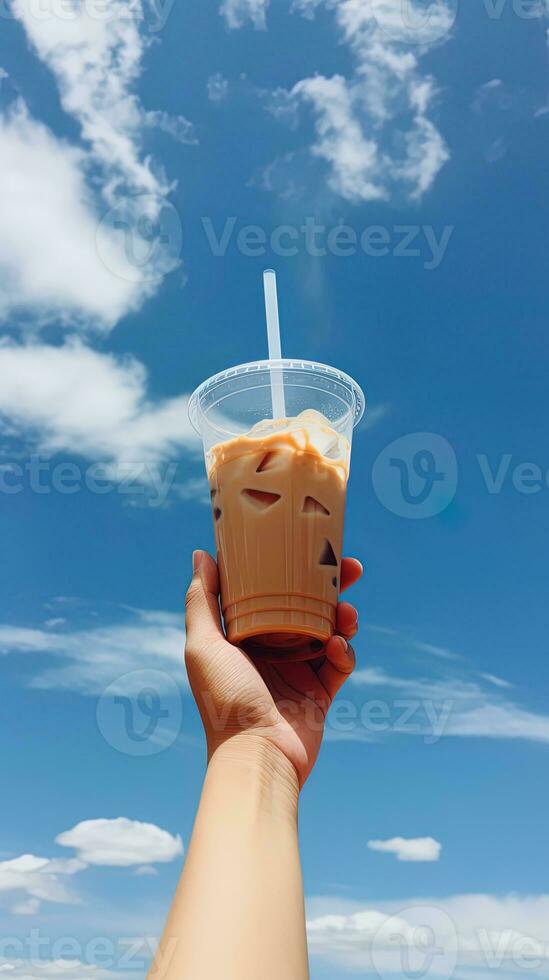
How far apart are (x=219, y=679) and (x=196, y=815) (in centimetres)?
64

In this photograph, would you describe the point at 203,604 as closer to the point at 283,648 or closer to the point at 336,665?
the point at 283,648

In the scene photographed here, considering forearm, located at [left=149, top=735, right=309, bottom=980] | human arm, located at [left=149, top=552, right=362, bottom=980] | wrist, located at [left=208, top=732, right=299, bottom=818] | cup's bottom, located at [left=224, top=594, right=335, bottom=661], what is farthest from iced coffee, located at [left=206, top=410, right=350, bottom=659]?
forearm, located at [left=149, top=735, right=309, bottom=980]

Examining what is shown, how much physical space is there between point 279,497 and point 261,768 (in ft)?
3.55

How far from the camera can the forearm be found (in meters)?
→ 1.72

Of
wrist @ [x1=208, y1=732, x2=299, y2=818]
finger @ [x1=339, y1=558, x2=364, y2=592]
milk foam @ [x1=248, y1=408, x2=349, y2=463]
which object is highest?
milk foam @ [x1=248, y1=408, x2=349, y2=463]

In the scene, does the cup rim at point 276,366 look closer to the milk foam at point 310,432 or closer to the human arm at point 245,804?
the milk foam at point 310,432

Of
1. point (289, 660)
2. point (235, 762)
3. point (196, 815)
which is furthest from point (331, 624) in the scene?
point (196, 815)

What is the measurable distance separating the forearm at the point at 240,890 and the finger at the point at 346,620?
816 millimetres

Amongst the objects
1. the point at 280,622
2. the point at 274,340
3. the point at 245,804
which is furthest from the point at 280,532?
the point at 245,804

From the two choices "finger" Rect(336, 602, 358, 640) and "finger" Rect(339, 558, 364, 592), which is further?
"finger" Rect(339, 558, 364, 592)

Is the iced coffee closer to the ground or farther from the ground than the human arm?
farther from the ground

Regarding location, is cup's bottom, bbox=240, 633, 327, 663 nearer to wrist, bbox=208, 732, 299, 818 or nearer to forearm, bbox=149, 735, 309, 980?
wrist, bbox=208, 732, 299, 818

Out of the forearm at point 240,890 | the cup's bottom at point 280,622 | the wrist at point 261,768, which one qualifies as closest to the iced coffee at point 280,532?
the cup's bottom at point 280,622

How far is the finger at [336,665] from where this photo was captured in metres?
3.22
